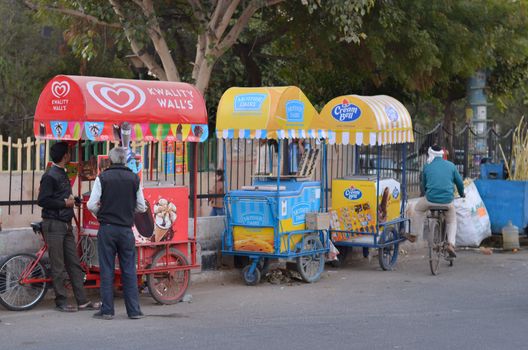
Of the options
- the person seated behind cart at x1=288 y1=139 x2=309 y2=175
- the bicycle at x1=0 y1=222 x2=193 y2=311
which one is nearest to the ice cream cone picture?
the bicycle at x1=0 y1=222 x2=193 y2=311

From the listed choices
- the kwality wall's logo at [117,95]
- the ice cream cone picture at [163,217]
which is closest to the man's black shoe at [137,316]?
the ice cream cone picture at [163,217]

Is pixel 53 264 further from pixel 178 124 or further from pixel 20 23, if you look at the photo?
pixel 20 23

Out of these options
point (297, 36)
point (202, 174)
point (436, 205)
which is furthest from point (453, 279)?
point (297, 36)

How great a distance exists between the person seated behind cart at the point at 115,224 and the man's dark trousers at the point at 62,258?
555 mm

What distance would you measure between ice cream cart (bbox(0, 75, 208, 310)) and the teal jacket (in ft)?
13.6

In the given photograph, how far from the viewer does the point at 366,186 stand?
40.0 feet

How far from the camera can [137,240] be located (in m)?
9.29

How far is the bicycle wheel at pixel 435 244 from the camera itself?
39.1ft

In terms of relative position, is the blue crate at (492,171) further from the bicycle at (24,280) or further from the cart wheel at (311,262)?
the bicycle at (24,280)

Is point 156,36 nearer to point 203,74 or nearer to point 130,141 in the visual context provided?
point 203,74

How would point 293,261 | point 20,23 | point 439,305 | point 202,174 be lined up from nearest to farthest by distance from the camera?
point 439,305 < point 293,261 < point 202,174 < point 20,23

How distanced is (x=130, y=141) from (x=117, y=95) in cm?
66

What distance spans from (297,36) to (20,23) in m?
10.1

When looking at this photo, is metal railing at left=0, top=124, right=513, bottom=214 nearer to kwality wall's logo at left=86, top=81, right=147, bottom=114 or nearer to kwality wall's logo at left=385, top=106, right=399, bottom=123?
kwality wall's logo at left=385, top=106, right=399, bottom=123
